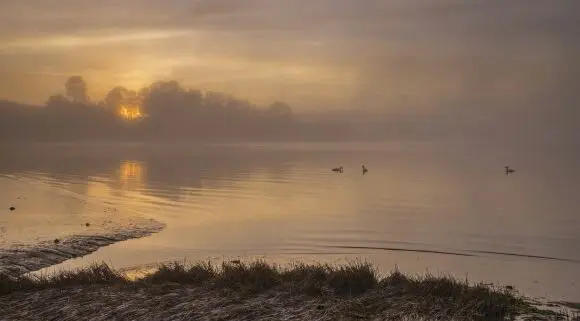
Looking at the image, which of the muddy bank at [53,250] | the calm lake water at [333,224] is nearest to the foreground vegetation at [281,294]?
the muddy bank at [53,250]

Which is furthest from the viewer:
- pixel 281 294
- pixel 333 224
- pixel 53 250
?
pixel 333 224

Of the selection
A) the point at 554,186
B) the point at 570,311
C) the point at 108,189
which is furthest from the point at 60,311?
the point at 554,186

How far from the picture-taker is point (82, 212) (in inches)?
1909

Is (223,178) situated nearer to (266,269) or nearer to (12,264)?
(12,264)

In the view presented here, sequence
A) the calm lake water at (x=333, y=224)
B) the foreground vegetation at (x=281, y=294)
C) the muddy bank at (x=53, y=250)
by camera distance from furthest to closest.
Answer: the calm lake water at (x=333, y=224) → the muddy bank at (x=53, y=250) → the foreground vegetation at (x=281, y=294)

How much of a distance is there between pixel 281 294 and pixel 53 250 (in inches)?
678

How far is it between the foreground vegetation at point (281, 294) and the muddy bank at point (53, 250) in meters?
4.30

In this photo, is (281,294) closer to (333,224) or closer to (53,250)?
(53,250)

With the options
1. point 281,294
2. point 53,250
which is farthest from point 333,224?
point 281,294

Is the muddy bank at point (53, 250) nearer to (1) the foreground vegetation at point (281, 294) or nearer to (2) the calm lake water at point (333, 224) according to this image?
(2) the calm lake water at point (333, 224)

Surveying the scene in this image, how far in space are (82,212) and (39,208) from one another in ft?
17.3

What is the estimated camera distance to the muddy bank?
26.9 meters

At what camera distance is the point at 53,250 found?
30.8 m

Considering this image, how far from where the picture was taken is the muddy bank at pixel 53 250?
2692 cm
